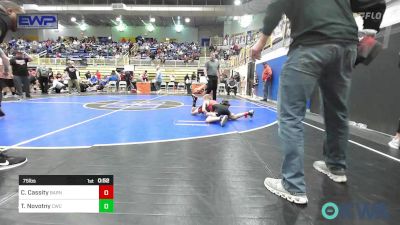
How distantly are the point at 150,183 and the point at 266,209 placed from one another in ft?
3.06

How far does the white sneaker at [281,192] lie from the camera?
1877 mm

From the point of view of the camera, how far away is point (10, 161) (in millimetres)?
2641

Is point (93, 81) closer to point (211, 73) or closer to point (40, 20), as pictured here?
point (40, 20)

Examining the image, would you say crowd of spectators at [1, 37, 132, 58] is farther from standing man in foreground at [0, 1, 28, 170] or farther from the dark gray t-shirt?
standing man in foreground at [0, 1, 28, 170]

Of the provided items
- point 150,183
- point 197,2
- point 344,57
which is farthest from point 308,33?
point 197,2

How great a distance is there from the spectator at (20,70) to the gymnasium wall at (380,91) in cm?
1143

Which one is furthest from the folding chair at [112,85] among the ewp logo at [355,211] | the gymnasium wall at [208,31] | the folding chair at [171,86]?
the ewp logo at [355,211]

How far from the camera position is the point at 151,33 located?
37.9 metres

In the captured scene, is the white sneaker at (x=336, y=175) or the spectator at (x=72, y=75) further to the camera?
the spectator at (x=72, y=75)

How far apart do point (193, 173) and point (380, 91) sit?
4.24 meters

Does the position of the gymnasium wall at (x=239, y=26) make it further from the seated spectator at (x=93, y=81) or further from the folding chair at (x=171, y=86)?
the seated spectator at (x=93, y=81)

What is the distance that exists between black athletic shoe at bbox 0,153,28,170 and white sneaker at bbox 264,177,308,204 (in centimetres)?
228

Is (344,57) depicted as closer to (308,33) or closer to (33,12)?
(308,33)
